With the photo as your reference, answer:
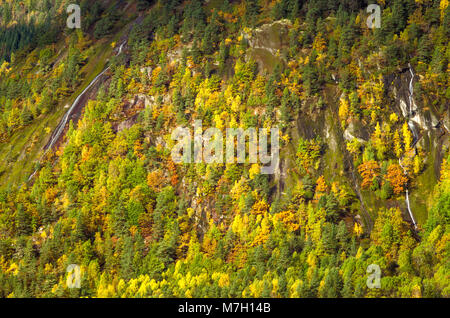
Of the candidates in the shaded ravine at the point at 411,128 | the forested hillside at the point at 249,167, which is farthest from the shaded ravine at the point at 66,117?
the shaded ravine at the point at 411,128

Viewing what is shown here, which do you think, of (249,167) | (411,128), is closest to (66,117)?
(249,167)

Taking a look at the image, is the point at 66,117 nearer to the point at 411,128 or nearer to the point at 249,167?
the point at 249,167

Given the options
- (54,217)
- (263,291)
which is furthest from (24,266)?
(263,291)

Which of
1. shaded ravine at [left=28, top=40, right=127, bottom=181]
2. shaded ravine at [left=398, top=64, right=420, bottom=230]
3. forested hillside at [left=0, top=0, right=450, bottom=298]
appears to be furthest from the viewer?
shaded ravine at [left=28, top=40, right=127, bottom=181]

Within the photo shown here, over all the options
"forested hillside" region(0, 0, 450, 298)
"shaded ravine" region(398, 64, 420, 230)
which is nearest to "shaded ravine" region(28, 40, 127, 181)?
"forested hillside" region(0, 0, 450, 298)

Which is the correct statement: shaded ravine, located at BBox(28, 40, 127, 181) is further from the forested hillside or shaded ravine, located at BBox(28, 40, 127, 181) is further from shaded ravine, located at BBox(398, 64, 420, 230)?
shaded ravine, located at BBox(398, 64, 420, 230)

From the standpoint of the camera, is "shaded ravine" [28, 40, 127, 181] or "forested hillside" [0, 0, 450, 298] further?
"shaded ravine" [28, 40, 127, 181]

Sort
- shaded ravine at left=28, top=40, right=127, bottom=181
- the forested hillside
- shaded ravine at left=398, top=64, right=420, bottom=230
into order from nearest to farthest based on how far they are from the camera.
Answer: the forested hillside < shaded ravine at left=398, top=64, right=420, bottom=230 < shaded ravine at left=28, top=40, right=127, bottom=181
